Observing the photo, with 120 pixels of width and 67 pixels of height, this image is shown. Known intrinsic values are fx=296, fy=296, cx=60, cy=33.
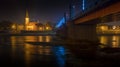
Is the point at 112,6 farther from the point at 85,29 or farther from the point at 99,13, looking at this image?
the point at 85,29

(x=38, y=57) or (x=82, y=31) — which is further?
(x=82, y=31)

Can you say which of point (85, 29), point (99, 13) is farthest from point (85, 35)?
point (99, 13)

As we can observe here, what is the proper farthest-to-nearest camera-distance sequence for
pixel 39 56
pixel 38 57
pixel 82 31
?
pixel 82 31, pixel 39 56, pixel 38 57

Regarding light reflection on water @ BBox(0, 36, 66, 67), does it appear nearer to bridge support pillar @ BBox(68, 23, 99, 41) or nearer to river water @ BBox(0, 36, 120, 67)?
river water @ BBox(0, 36, 120, 67)

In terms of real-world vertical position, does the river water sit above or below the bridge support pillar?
below

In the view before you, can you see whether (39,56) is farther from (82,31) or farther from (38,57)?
(82,31)

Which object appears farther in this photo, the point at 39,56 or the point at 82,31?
the point at 82,31

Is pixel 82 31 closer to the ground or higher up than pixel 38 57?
higher up

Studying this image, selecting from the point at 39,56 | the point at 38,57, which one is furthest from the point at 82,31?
the point at 38,57

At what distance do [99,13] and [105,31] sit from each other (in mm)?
129195

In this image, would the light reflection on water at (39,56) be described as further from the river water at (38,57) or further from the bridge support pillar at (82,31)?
the bridge support pillar at (82,31)

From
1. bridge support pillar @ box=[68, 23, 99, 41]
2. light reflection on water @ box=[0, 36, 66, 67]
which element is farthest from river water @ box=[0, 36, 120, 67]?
bridge support pillar @ box=[68, 23, 99, 41]

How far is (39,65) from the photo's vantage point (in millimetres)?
31484

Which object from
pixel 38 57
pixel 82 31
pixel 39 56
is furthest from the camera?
pixel 82 31
